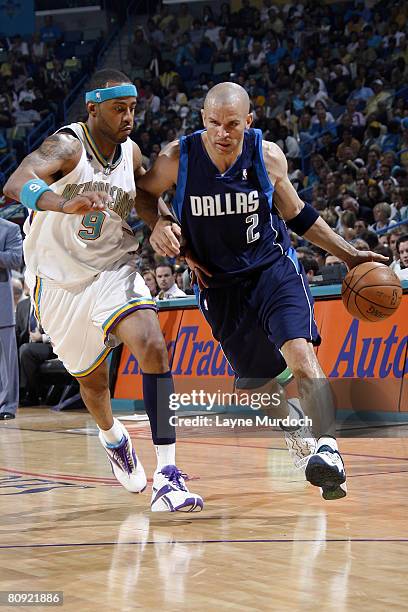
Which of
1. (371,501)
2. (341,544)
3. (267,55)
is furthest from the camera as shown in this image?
(267,55)

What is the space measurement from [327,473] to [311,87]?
1316 cm

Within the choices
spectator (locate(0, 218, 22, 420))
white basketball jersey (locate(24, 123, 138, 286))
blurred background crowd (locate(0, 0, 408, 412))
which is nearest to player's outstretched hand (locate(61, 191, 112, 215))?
white basketball jersey (locate(24, 123, 138, 286))

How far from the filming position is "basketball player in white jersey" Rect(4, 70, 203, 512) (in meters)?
4.25

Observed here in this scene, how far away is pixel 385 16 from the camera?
16.8 meters

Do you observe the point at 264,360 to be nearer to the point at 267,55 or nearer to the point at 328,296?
the point at 328,296

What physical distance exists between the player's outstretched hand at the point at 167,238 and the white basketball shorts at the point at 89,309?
0.29 m

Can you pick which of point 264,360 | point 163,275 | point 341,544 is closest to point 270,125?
point 163,275

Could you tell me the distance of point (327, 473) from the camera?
382 centimetres

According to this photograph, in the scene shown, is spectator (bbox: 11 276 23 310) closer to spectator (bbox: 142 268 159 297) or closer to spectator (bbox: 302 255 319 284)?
→ spectator (bbox: 142 268 159 297)

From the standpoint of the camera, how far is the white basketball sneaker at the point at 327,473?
381 cm

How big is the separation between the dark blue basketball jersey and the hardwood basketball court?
3.73ft

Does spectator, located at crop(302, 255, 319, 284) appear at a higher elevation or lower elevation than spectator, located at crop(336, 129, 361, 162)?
lower

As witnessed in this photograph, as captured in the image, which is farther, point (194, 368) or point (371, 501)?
point (194, 368)

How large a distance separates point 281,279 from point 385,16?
13.5 m
